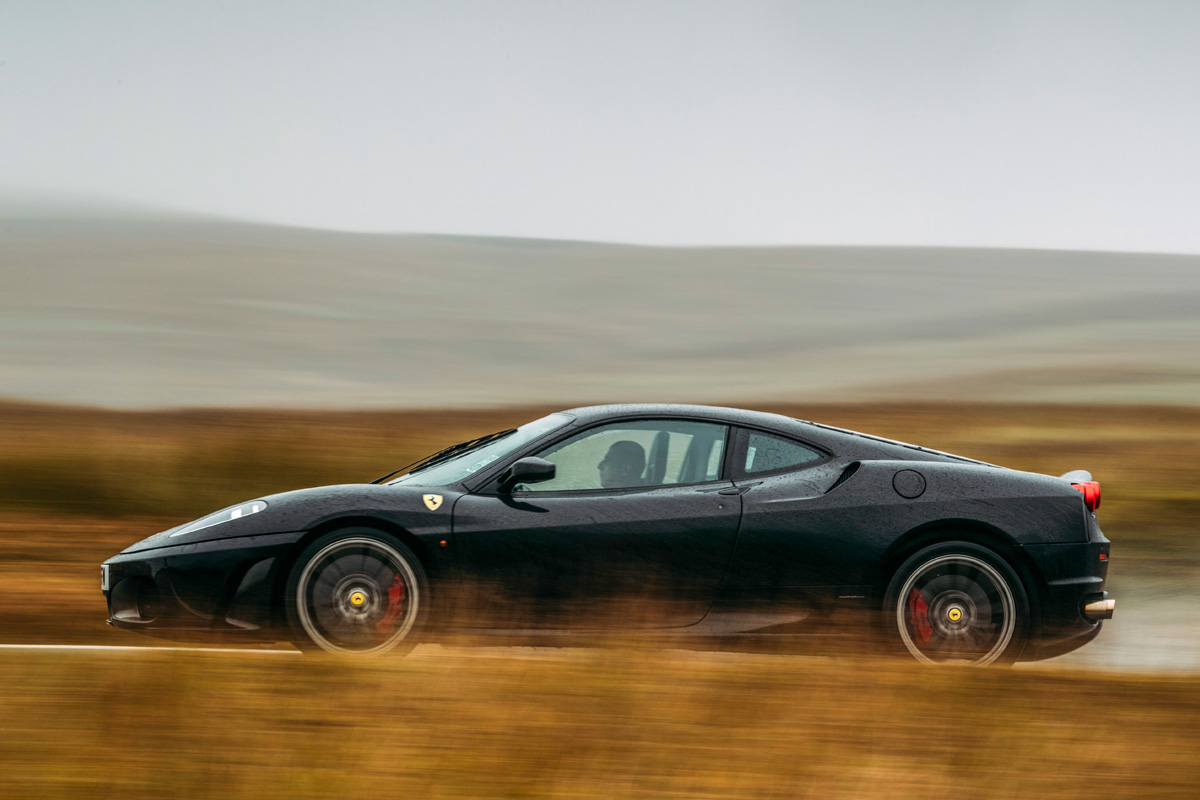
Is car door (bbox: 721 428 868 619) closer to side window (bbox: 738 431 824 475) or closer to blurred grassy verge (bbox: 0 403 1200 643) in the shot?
side window (bbox: 738 431 824 475)

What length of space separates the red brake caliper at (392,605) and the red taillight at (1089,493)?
2.85m

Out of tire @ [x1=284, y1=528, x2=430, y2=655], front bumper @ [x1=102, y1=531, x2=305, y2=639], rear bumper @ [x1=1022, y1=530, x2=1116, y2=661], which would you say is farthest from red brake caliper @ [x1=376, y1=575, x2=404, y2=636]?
rear bumper @ [x1=1022, y1=530, x2=1116, y2=661]

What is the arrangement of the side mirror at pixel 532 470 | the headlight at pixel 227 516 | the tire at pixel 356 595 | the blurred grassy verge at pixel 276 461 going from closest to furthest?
the tire at pixel 356 595 < the side mirror at pixel 532 470 < the headlight at pixel 227 516 < the blurred grassy verge at pixel 276 461

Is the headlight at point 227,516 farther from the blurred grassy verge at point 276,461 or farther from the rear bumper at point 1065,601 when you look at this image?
the rear bumper at point 1065,601

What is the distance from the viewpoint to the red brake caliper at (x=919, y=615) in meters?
4.66

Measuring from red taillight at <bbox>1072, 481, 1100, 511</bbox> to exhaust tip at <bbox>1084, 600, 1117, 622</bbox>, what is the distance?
0.39 meters

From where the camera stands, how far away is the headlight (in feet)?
15.4

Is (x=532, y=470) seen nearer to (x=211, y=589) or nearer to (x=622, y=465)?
(x=622, y=465)

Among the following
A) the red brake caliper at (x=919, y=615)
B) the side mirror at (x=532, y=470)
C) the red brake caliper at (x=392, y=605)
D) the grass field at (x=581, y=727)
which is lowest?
the grass field at (x=581, y=727)

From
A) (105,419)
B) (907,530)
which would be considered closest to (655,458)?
(907,530)

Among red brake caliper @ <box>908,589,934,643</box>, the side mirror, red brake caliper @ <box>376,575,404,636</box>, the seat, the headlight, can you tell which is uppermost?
the seat

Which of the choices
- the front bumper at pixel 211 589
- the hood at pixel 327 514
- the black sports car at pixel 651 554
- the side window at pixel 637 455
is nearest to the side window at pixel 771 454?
the black sports car at pixel 651 554

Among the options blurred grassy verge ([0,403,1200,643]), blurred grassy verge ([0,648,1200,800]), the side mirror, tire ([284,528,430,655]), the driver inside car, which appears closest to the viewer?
blurred grassy verge ([0,648,1200,800])

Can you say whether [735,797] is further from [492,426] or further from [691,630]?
[492,426]
